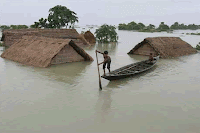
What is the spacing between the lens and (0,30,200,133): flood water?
4.81m

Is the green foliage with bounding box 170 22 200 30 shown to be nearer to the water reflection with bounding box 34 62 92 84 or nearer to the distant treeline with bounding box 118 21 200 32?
the distant treeline with bounding box 118 21 200 32

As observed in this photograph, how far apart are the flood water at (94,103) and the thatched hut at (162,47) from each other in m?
6.16

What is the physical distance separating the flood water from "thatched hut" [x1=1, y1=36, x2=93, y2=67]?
1272mm

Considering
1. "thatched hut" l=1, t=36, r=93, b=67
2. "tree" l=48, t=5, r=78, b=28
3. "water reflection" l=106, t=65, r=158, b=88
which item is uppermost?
"tree" l=48, t=5, r=78, b=28

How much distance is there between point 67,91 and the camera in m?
7.17

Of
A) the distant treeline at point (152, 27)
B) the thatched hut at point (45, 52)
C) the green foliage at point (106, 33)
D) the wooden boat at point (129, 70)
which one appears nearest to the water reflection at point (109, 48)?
the green foliage at point (106, 33)

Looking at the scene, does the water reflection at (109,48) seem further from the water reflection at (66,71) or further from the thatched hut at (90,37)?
the water reflection at (66,71)

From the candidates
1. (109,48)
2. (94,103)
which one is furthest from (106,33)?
(94,103)

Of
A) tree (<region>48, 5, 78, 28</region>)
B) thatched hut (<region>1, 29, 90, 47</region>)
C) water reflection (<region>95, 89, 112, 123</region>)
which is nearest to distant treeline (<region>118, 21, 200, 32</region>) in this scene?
tree (<region>48, 5, 78, 28</region>)

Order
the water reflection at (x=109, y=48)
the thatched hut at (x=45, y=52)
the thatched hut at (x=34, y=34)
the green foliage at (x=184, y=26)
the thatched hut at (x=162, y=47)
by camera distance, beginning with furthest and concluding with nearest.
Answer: the green foliage at (x=184, y=26) → the thatched hut at (x=34, y=34) → the water reflection at (x=109, y=48) → the thatched hut at (x=162, y=47) → the thatched hut at (x=45, y=52)

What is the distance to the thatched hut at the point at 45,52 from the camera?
434 inches

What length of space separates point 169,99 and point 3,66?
9.00m

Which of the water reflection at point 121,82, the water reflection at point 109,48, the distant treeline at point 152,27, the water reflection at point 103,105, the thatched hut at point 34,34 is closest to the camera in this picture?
the water reflection at point 103,105

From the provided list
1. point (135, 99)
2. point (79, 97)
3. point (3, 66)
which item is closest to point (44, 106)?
point (79, 97)
